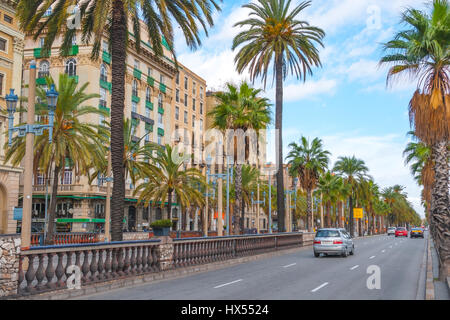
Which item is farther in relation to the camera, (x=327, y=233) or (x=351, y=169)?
(x=351, y=169)

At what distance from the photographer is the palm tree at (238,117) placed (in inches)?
1300

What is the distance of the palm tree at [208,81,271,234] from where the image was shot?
33.0 metres

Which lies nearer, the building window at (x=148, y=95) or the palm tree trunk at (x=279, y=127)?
the palm tree trunk at (x=279, y=127)

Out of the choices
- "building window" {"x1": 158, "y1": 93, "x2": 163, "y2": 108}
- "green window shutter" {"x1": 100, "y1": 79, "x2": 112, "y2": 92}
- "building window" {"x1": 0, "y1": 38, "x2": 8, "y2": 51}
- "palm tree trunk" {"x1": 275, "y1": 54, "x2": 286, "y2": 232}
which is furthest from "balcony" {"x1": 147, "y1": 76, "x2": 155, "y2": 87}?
"palm tree trunk" {"x1": 275, "y1": 54, "x2": 286, "y2": 232}

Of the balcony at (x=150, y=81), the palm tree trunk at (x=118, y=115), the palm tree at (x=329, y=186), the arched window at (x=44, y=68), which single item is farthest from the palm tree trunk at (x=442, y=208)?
the palm tree at (x=329, y=186)

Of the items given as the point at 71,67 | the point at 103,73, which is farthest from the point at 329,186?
the point at 71,67

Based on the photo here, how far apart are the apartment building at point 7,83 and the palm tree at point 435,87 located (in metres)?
32.5

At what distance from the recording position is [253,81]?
112ft

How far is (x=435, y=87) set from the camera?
16172mm

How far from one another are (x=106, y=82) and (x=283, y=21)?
97.5 feet

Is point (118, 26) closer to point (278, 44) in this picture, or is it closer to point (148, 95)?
point (278, 44)

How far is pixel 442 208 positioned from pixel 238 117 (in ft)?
63.2

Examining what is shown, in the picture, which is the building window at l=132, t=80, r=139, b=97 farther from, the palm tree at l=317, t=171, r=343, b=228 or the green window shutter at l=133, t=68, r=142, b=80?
the palm tree at l=317, t=171, r=343, b=228

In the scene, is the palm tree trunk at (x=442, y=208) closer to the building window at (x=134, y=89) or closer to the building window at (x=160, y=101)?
the building window at (x=134, y=89)
